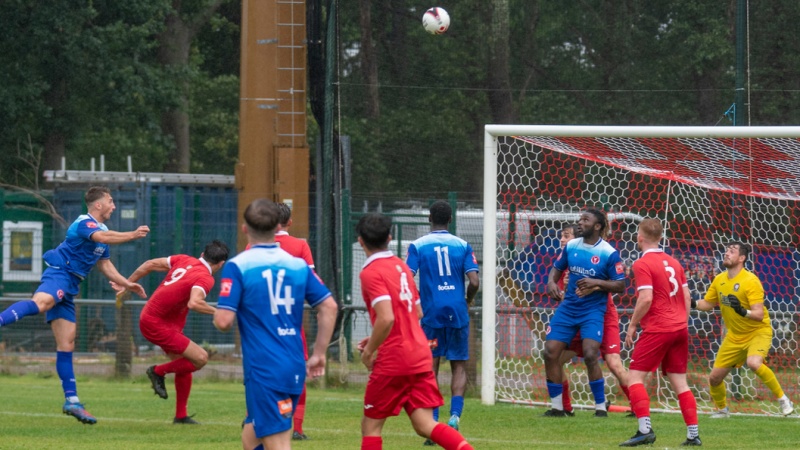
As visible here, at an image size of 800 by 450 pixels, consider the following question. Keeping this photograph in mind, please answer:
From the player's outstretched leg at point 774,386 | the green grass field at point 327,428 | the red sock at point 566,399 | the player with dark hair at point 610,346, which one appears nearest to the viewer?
the green grass field at point 327,428

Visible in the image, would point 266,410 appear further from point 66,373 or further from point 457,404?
point 66,373

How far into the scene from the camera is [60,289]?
1090 centimetres

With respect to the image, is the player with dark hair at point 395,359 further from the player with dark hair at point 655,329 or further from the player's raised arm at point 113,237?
the player's raised arm at point 113,237

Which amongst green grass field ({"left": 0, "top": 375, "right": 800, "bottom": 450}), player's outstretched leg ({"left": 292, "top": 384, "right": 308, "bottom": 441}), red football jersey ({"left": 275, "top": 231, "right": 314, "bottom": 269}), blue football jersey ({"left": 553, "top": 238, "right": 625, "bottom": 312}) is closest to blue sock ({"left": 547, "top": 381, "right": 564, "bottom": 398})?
green grass field ({"left": 0, "top": 375, "right": 800, "bottom": 450})

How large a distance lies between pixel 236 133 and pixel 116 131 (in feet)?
12.1

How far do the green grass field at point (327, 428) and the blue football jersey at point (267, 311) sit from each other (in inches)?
127

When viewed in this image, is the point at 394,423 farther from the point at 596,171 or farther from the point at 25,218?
the point at 25,218

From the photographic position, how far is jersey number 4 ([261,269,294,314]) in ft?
21.9

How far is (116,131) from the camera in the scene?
35.6 metres

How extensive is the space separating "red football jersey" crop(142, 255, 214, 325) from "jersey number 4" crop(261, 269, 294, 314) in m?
4.06

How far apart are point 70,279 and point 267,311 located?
4.92 metres

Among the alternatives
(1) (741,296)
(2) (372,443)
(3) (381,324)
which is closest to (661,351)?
(1) (741,296)

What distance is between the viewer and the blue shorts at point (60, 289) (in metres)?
10.9

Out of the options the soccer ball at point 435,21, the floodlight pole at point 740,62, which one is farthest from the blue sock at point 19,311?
the floodlight pole at point 740,62
